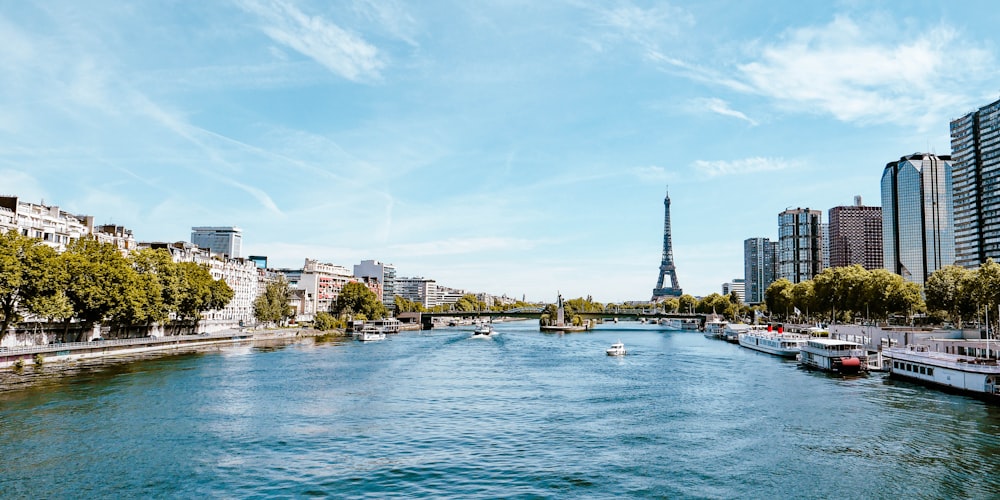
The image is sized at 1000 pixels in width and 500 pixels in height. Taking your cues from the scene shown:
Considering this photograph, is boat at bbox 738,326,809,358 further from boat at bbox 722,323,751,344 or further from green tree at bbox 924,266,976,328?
boat at bbox 722,323,751,344

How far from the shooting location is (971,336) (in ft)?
346

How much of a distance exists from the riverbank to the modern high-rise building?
190754 millimetres

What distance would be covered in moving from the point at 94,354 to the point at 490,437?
74928mm

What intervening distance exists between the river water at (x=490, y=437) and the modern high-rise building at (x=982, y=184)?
5615 inches

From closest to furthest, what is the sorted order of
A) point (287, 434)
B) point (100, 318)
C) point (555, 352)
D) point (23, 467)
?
1. point (23, 467)
2. point (287, 434)
3. point (100, 318)
4. point (555, 352)

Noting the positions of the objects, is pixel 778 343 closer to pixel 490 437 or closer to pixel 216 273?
pixel 490 437

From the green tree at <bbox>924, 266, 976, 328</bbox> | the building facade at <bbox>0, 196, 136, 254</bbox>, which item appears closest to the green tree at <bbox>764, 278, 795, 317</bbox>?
the green tree at <bbox>924, 266, 976, 328</bbox>

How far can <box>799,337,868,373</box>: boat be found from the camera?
8300 cm

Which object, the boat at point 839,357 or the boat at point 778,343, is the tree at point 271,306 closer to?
the boat at point 778,343

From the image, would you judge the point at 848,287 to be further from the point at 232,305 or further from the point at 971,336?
the point at 232,305

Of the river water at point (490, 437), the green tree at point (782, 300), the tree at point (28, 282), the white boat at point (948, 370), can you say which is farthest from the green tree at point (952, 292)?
the tree at point (28, 282)

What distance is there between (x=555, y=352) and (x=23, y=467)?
312 ft

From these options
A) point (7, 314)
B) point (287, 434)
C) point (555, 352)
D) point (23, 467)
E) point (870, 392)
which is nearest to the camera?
point (23, 467)

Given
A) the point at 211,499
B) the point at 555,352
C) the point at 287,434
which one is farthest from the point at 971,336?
the point at 211,499
